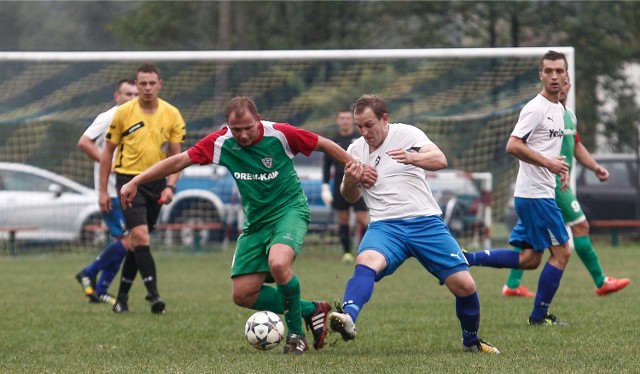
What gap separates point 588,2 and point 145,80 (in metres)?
18.5

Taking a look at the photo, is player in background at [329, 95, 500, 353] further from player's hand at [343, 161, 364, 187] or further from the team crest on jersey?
the team crest on jersey

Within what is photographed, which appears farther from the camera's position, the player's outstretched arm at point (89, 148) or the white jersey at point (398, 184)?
the player's outstretched arm at point (89, 148)

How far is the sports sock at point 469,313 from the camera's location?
6.96 metres

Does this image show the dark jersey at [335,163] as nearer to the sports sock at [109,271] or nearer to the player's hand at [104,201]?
the sports sock at [109,271]

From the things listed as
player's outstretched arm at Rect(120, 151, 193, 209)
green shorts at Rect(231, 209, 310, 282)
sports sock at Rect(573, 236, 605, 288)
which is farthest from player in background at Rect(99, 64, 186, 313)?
sports sock at Rect(573, 236, 605, 288)

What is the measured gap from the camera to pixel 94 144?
10.7 metres

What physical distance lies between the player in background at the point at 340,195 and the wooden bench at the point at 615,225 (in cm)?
511

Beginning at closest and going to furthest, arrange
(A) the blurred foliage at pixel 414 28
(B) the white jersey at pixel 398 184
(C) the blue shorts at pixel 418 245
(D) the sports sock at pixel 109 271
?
(C) the blue shorts at pixel 418 245 → (B) the white jersey at pixel 398 184 → (D) the sports sock at pixel 109 271 → (A) the blurred foliage at pixel 414 28

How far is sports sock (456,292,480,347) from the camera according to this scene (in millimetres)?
6965

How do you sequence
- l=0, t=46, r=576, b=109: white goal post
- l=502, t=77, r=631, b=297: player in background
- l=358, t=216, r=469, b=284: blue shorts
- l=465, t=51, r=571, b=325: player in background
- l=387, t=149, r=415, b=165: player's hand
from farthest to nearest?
l=0, t=46, r=576, b=109: white goal post < l=502, t=77, r=631, b=297: player in background < l=465, t=51, r=571, b=325: player in background < l=358, t=216, r=469, b=284: blue shorts < l=387, t=149, r=415, b=165: player's hand

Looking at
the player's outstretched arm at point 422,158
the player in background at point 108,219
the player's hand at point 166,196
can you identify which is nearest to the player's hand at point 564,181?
the player's outstretched arm at point 422,158

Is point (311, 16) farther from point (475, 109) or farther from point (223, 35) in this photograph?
point (475, 109)

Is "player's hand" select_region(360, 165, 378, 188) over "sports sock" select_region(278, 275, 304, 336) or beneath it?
over

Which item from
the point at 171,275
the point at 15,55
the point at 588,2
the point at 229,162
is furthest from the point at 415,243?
the point at 588,2
